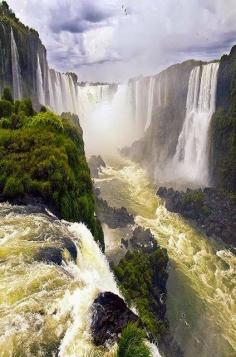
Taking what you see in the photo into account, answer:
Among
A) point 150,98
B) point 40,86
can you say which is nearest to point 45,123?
point 40,86

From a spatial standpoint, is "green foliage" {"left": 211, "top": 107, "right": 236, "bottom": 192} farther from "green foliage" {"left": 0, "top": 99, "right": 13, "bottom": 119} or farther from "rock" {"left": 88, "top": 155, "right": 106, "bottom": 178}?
"green foliage" {"left": 0, "top": 99, "right": 13, "bottom": 119}

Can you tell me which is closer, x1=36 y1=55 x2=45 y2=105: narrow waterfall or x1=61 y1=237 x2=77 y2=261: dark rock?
x1=61 y1=237 x2=77 y2=261: dark rock

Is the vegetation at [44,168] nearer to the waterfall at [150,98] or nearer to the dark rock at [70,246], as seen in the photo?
the dark rock at [70,246]

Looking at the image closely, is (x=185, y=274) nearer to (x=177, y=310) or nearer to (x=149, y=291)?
(x=177, y=310)

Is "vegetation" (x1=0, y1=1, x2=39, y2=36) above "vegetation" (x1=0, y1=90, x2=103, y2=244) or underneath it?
above

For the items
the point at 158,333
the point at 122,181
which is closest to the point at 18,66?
the point at 122,181

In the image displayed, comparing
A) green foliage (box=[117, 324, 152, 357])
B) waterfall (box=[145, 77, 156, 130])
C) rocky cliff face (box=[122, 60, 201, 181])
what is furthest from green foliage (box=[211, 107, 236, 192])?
green foliage (box=[117, 324, 152, 357])

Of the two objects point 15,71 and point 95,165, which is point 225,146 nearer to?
point 95,165
